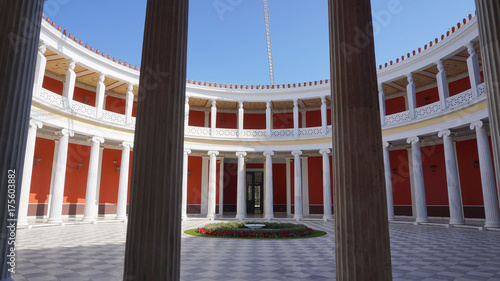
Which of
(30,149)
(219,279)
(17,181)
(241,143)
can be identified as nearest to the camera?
(17,181)

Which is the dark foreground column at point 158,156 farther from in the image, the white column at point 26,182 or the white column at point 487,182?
the white column at point 487,182

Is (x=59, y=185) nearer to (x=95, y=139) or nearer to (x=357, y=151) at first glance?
Result: (x=95, y=139)

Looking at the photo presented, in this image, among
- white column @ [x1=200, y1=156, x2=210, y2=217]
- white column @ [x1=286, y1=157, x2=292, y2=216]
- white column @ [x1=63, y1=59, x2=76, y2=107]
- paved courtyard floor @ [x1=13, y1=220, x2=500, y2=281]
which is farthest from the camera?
white column @ [x1=286, y1=157, x2=292, y2=216]

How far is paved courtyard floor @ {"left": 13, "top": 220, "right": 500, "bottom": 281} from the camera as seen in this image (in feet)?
19.8

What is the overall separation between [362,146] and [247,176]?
1002 inches

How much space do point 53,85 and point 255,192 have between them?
700 inches

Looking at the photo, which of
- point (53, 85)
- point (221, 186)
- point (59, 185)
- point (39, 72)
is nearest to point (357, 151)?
point (39, 72)

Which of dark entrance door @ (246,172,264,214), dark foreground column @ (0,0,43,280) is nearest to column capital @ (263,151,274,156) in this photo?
dark entrance door @ (246,172,264,214)

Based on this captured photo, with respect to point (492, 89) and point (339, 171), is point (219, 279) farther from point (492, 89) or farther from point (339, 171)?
point (492, 89)

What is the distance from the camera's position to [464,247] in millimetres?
9320

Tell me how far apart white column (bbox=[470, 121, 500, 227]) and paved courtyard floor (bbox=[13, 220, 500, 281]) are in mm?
4028

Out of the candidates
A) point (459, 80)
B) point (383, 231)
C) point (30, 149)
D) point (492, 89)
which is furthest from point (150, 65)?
point (459, 80)

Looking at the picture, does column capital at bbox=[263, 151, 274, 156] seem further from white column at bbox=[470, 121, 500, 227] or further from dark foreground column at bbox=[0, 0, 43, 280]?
dark foreground column at bbox=[0, 0, 43, 280]

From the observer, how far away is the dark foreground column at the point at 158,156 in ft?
10.9
